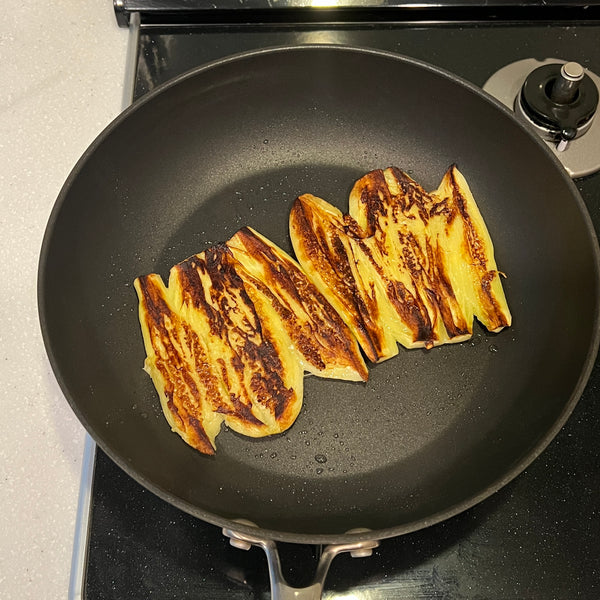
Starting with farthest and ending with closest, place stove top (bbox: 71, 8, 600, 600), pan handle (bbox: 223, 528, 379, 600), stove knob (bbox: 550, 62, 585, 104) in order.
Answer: stove knob (bbox: 550, 62, 585, 104), stove top (bbox: 71, 8, 600, 600), pan handle (bbox: 223, 528, 379, 600)

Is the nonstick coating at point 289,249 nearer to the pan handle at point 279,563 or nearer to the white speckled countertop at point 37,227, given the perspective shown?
the pan handle at point 279,563

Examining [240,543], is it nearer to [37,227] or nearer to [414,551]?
[414,551]

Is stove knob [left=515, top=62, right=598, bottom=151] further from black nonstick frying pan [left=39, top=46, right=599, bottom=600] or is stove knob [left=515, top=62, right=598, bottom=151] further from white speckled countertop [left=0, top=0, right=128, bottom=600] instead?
white speckled countertop [left=0, top=0, right=128, bottom=600]

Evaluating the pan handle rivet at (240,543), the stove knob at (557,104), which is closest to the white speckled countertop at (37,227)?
the pan handle rivet at (240,543)

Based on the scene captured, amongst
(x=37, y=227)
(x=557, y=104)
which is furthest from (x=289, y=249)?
(x=557, y=104)

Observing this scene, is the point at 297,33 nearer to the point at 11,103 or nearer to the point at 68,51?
the point at 68,51

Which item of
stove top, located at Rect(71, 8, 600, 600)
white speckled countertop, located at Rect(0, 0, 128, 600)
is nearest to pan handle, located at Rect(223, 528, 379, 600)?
stove top, located at Rect(71, 8, 600, 600)

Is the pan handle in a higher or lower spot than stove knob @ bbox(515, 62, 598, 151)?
lower

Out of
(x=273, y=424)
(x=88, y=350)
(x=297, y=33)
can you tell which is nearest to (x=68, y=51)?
(x=297, y=33)
